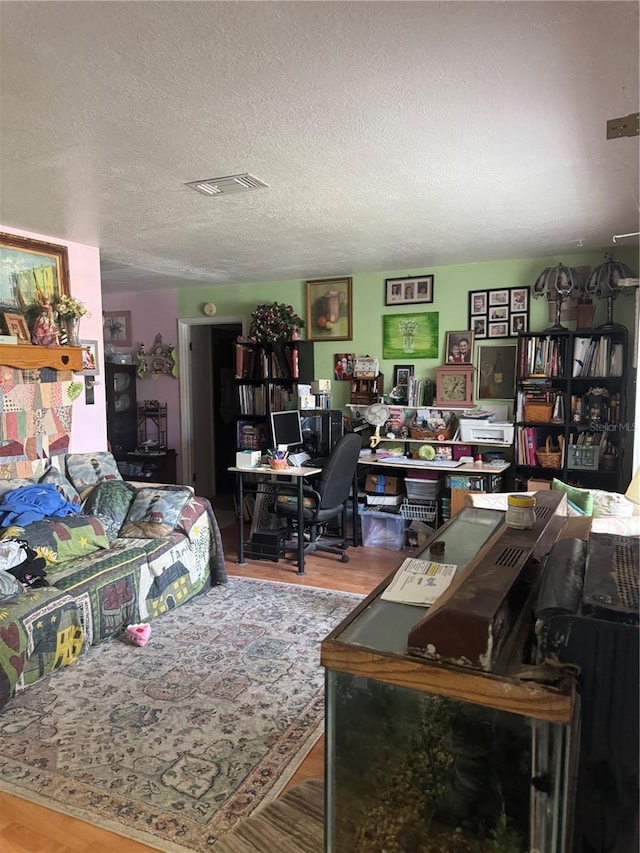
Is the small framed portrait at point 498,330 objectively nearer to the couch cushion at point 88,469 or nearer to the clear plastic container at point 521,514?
the couch cushion at point 88,469

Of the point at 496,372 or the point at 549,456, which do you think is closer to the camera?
the point at 549,456

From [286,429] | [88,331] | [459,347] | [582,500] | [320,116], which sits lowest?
[582,500]

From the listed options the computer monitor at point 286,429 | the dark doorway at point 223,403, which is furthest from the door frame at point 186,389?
the computer monitor at point 286,429

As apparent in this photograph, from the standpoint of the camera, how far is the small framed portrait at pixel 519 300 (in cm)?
461

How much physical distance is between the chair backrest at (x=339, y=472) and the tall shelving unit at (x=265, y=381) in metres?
1.15

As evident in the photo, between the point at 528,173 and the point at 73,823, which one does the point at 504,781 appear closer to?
the point at 73,823

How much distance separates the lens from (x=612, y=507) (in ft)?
10.8

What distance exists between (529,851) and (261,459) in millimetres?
3882

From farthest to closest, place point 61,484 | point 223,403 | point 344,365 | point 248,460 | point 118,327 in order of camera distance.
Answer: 1. point 223,403
2. point 118,327
3. point 344,365
4. point 248,460
5. point 61,484

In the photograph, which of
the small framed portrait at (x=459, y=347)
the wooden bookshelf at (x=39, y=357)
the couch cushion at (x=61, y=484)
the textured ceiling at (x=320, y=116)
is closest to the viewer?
the textured ceiling at (x=320, y=116)

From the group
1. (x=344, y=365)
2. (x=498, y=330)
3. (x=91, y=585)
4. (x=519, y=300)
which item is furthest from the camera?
(x=344, y=365)

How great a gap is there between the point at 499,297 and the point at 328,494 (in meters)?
2.09

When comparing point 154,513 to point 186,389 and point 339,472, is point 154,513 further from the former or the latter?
point 186,389

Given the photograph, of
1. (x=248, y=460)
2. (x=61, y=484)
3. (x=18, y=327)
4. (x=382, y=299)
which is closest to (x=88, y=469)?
(x=61, y=484)
